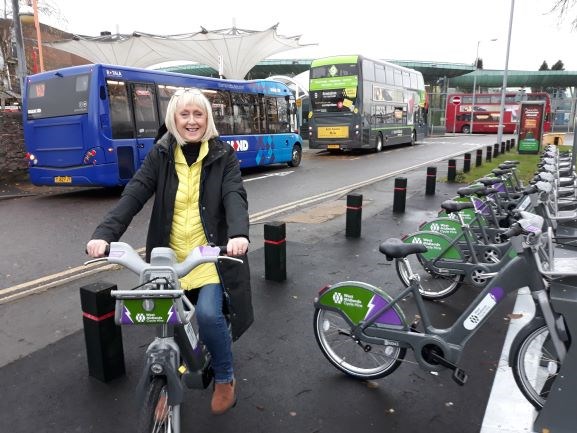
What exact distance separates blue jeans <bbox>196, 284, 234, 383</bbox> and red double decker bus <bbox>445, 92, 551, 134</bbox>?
147 ft

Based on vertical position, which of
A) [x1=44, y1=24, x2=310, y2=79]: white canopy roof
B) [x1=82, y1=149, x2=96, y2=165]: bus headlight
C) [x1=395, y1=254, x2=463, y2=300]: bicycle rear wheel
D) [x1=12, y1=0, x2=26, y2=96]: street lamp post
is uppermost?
[x1=44, y1=24, x2=310, y2=79]: white canopy roof

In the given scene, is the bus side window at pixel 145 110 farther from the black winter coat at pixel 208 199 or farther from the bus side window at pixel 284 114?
the black winter coat at pixel 208 199

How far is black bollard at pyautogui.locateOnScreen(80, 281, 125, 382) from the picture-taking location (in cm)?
303

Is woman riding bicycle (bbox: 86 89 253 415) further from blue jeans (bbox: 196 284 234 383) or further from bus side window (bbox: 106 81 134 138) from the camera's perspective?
bus side window (bbox: 106 81 134 138)

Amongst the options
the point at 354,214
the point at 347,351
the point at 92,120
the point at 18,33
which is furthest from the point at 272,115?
the point at 347,351

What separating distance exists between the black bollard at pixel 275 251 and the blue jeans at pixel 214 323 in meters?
2.22

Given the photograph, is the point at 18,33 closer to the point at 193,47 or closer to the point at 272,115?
the point at 272,115

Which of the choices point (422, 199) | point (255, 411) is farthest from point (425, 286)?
point (422, 199)

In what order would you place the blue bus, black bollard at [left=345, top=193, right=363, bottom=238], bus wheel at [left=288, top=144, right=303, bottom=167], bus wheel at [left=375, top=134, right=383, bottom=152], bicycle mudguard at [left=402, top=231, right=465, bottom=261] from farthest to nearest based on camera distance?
bus wheel at [left=375, top=134, right=383, bottom=152]
bus wheel at [left=288, top=144, right=303, bottom=167]
the blue bus
black bollard at [left=345, top=193, right=363, bottom=238]
bicycle mudguard at [left=402, top=231, right=465, bottom=261]

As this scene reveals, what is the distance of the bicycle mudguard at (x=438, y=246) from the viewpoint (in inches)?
172

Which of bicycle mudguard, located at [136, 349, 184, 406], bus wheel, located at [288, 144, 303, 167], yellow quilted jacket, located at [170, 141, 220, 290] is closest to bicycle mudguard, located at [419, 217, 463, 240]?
yellow quilted jacket, located at [170, 141, 220, 290]

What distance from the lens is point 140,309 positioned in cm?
190

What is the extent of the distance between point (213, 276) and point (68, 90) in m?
9.71

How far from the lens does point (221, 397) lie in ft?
8.86
